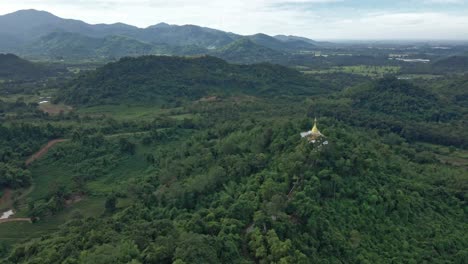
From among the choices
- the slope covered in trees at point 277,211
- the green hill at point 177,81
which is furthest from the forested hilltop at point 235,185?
the green hill at point 177,81

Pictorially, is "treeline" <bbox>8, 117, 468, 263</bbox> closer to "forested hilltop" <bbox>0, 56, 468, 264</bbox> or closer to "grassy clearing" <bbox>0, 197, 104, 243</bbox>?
"forested hilltop" <bbox>0, 56, 468, 264</bbox>

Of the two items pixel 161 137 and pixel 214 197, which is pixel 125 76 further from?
pixel 214 197

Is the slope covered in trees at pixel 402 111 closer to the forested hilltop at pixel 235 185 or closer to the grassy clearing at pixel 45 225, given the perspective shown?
the forested hilltop at pixel 235 185

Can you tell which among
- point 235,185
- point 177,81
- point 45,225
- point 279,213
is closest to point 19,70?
point 177,81

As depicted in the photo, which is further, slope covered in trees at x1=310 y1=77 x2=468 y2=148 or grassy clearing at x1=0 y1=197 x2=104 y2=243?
slope covered in trees at x1=310 y1=77 x2=468 y2=148

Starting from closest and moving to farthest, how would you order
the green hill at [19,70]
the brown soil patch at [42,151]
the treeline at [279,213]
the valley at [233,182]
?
the treeline at [279,213] → the valley at [233,182] → the brown soil patch at [42,151] → the green hill at [19,70]

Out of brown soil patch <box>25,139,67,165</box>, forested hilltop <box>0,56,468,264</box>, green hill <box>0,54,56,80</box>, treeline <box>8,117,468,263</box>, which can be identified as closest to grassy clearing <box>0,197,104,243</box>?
forested hilltop <box>0,56,468,264</box>

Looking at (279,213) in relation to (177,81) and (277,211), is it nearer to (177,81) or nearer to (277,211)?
(277,211)

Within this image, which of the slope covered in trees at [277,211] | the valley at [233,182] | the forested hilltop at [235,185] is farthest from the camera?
the valley at [233,182]
